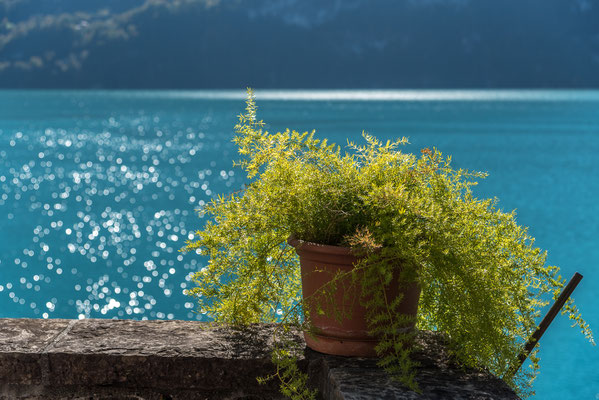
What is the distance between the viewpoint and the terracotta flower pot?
172cm

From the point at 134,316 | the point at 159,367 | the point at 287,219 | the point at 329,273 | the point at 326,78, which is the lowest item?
the point at 134,316

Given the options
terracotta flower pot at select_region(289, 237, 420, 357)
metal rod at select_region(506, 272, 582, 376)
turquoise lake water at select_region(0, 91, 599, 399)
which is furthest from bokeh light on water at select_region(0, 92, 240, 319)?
metal rod at select_region(506, 272, 582, 376)

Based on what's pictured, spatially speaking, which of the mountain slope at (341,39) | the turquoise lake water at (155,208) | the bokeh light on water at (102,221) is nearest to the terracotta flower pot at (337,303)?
the bokeh light on water at (102,221)

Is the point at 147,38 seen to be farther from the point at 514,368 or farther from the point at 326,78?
the point at 514,368

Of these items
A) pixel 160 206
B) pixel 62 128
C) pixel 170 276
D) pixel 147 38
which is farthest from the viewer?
pixel 147 38

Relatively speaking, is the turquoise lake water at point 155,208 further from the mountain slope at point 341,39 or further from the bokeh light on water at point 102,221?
the mountain slope at point 341,39

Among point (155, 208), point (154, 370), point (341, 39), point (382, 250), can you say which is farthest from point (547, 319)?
point (341, 39)

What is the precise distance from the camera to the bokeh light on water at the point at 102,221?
12.9 meters

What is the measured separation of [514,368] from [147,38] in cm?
16319

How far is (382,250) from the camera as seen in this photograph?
1.64 m

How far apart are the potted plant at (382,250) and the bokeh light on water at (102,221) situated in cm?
275

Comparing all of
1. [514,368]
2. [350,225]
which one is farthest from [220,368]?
[514,368]

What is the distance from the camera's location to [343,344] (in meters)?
1.82

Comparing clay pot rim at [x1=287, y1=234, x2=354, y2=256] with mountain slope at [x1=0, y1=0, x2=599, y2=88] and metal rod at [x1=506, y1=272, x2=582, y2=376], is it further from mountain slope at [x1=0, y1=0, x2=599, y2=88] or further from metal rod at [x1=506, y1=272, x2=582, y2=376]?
mountain slope at [x1=0, y1=0, x2=599, y2=88]
